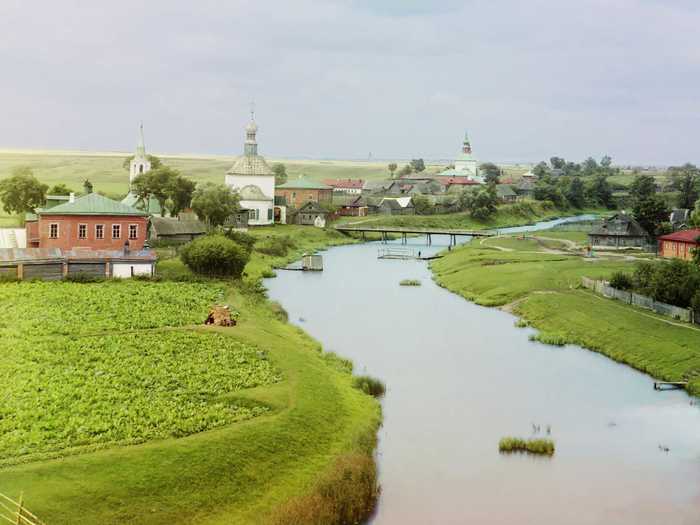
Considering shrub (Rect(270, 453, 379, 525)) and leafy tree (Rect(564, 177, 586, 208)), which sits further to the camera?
leafy tree (Rect(564, 177, 586, 208))

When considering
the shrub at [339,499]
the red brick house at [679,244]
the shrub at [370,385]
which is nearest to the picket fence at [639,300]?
the shrub at [370,385]

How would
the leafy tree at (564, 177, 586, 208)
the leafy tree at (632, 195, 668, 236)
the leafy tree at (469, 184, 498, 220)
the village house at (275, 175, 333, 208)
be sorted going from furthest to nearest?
the leafy tree at (564, 177, 586, 208)
the leafy tree at (469, 184, 498, 220)
the village house at (275, 175, 333, 208)
the leafy tree at (632, 195, 668, 236)

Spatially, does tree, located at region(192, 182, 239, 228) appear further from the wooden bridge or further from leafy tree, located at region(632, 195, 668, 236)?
leafy tree, located at region(632, 195, 668, 236)

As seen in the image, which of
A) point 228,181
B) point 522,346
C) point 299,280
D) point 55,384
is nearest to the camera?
point 55,384

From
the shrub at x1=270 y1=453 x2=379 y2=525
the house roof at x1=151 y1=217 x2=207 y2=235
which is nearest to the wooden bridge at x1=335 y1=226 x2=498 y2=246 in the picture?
the house roof at x1=151 y1=217 x2=207 y2=235

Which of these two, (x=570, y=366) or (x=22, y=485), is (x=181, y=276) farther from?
(x=22, y=485)

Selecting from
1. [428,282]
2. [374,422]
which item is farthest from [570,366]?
[428,282]

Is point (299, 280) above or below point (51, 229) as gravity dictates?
below

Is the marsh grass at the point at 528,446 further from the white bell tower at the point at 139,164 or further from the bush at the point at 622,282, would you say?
the white bell tower at the point at 139,164
